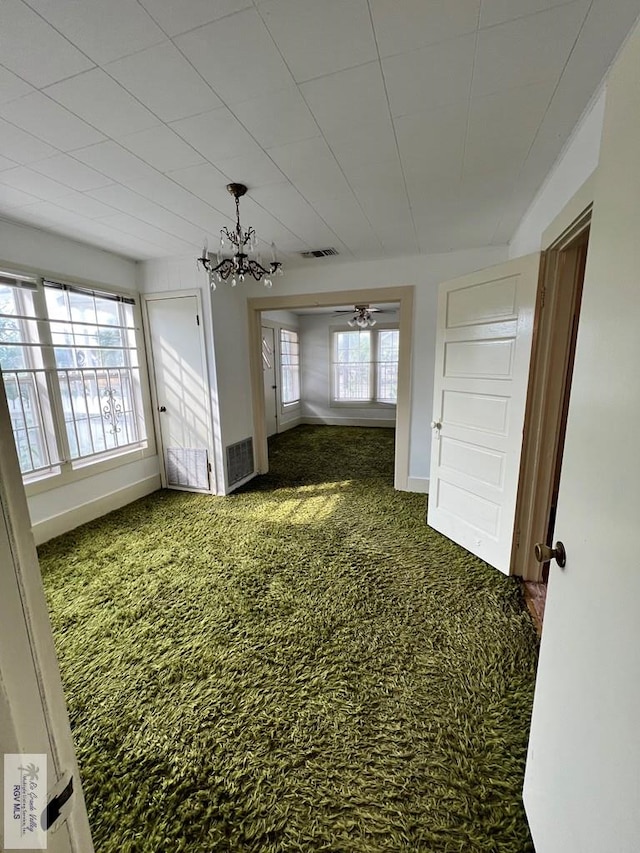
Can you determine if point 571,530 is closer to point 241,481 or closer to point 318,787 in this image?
point 318,787

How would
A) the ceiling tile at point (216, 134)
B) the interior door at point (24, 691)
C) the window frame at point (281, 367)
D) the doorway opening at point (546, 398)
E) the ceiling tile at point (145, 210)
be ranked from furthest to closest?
the window frame at point (281, 367)
the ceiling tile at point (145, 210)
the doorway opening at point (546, 398)
the ceiling tile at point (216, 134)
the interior door at point (24, 691)

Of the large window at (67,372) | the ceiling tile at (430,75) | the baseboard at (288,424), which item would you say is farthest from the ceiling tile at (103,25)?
the baseboard at (288,424)

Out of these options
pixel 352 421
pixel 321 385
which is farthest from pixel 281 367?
pixel 352 421

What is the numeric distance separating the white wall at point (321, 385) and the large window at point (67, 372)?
177 inches

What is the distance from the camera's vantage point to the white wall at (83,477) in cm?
264

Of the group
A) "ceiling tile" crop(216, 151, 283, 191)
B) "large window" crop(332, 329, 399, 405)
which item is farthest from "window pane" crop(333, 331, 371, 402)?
"ceiling tile" crop(216, 151, 283, 191)

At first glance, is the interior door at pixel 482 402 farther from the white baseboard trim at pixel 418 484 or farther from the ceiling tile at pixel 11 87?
the ceiling tile at pixel 11 87

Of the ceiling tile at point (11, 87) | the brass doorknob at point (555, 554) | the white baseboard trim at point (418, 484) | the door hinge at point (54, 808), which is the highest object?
the ceiling tile at point (11, 87)

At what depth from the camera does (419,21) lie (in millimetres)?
1093

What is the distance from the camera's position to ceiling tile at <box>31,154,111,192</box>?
1.82 m

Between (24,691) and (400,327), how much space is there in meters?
3.62

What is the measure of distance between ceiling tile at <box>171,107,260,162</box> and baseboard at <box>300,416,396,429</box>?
6096 mm

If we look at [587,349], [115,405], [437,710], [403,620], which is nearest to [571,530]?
[587,349]

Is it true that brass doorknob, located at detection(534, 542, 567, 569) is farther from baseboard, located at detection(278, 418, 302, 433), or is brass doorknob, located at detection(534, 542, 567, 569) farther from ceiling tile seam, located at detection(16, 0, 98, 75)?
baseboard, located at detection(278, 418, 302, 433)
